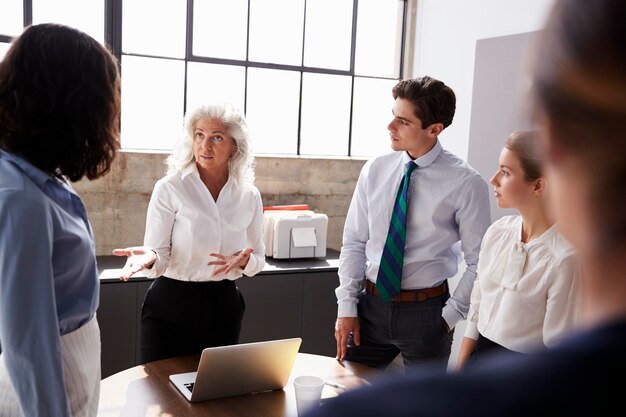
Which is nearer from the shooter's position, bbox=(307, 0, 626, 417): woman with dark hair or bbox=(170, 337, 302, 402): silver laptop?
bbox=(307, 0, 626, 417): woman with dark hair

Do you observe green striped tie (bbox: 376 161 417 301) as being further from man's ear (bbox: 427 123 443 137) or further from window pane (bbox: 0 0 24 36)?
window pane (bbox: 0 0 24 36)

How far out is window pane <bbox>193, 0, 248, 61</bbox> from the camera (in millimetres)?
4266

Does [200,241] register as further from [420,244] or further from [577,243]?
[577,243]

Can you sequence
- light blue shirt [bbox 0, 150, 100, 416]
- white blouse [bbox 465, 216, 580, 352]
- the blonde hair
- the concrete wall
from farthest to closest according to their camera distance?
the concrete wall
the blonde hair
white blouse [bbox 465, 216, 580, 352]
light blue shirt [bbox 0, 150, 100, 416]

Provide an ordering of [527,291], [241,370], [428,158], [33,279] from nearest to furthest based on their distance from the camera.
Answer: [33,279], [241,370], [527,291], [428,158]

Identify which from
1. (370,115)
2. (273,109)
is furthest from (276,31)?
(370,115)

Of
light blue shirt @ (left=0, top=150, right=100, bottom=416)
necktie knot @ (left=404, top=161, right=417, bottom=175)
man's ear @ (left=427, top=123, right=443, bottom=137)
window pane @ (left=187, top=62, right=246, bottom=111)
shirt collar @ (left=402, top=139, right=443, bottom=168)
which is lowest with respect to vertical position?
light blue shirt @ (left=0, top=150, right=100, bottom=416)

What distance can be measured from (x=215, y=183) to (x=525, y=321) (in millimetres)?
1455

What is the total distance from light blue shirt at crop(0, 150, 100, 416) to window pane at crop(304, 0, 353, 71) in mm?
3529

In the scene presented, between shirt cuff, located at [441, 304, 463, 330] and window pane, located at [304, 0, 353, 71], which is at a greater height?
window pane, located at [304, 0, 353, 71]

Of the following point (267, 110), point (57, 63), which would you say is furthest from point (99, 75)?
point (267, 110)

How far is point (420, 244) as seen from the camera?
2617mm

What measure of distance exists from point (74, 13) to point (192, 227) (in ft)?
6.87

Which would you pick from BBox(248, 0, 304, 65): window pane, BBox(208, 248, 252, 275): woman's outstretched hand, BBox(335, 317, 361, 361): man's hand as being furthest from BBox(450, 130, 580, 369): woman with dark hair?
BBox(248, 0, 304, 65): window pane
